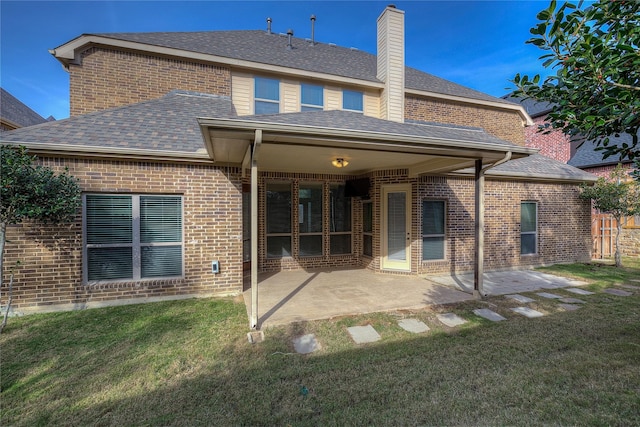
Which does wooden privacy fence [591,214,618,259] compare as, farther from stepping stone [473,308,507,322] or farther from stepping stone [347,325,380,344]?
stepping stone [347,325,380,344]

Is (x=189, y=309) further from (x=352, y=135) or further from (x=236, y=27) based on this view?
(x=236, y=27)

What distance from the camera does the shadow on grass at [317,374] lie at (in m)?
2.47

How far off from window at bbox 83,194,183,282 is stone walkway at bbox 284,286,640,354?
335cm

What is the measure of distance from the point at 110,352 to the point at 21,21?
298 inches

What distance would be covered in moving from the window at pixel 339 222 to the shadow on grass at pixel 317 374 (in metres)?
4.28

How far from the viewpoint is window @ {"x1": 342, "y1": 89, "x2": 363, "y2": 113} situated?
931cm

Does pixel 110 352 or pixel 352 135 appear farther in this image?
pixel 352 135

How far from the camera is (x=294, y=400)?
104 inches

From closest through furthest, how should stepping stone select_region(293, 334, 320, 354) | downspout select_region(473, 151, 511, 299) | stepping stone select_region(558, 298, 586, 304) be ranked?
stepping stone select_region(293, 334, 320, 354) < stepping stone select_region(558, 298, 586, 304) < downspout select_region(473, 151, 511, 299)

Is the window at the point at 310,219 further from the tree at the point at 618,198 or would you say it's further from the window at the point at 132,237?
the tree at the point at 618,198

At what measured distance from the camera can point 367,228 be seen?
339 inches

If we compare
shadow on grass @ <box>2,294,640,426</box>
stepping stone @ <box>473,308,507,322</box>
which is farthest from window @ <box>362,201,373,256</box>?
shadow on grass @ <box>2,294,640,426</box>

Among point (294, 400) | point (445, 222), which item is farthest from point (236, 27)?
point (294, 400)

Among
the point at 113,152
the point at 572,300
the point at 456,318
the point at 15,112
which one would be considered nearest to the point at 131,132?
the point at 113,152
